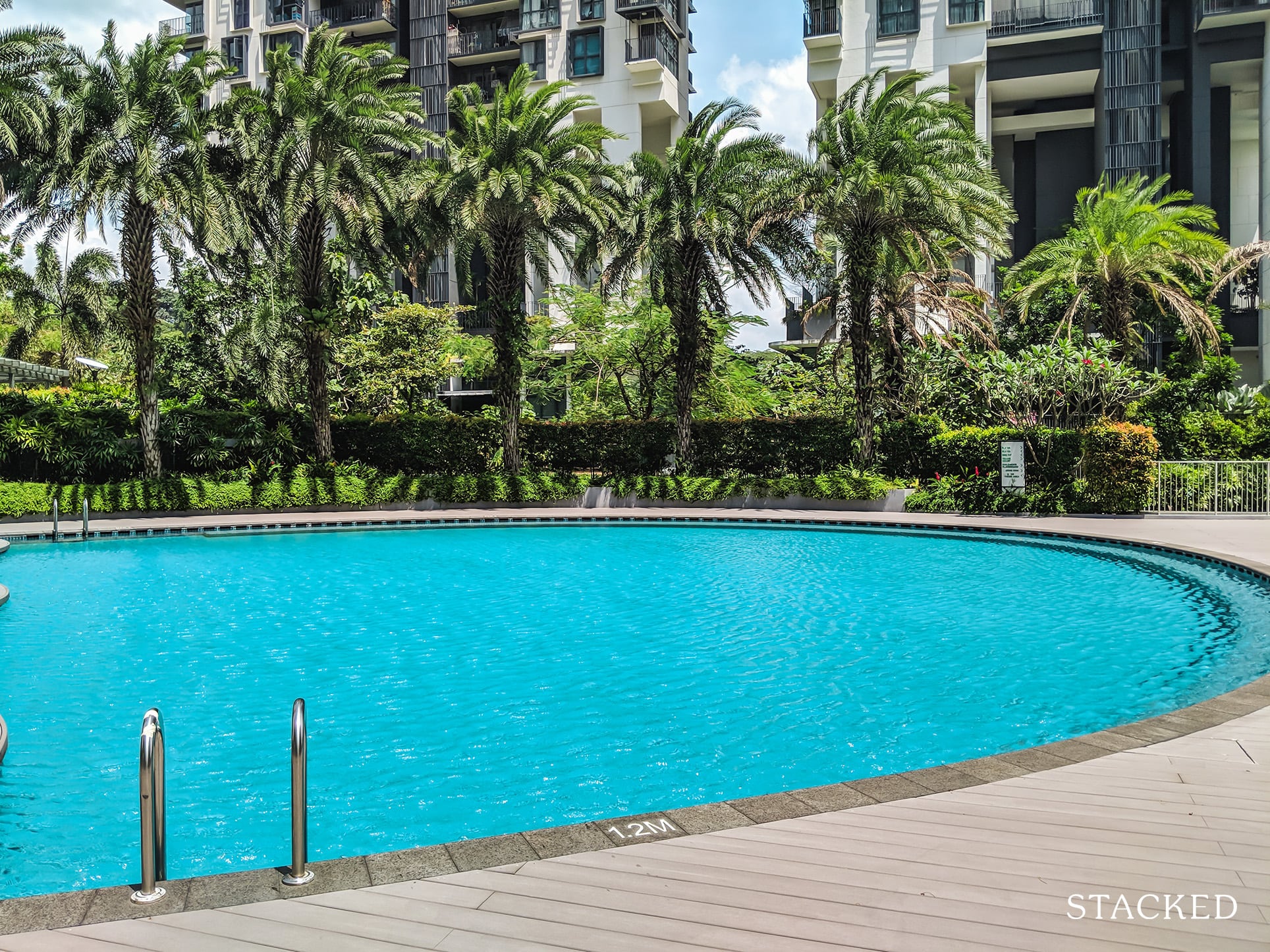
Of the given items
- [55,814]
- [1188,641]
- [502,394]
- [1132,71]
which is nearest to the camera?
[55,814]

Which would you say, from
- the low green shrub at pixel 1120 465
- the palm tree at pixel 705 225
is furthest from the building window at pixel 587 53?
the low green shrub at pixel 1120 465

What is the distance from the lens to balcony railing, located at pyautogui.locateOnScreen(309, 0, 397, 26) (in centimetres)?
4503

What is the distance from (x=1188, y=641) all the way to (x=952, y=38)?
3208cm

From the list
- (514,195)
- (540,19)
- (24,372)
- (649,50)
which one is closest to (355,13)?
(540,19)

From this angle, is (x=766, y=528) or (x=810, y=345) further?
(x=810, y=345)

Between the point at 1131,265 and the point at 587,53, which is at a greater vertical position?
the point at 587,53

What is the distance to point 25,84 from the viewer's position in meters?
21.9

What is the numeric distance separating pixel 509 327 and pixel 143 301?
9.03 metres

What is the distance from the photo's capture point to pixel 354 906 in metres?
3.33

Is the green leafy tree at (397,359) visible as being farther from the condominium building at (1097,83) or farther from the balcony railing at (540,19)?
the condominium building at (1097,83)

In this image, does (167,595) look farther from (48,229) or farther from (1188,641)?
(48,229)

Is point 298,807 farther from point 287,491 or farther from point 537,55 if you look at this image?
point 537,55

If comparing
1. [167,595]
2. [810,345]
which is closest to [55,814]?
[167,595]

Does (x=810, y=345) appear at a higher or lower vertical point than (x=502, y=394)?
higher
